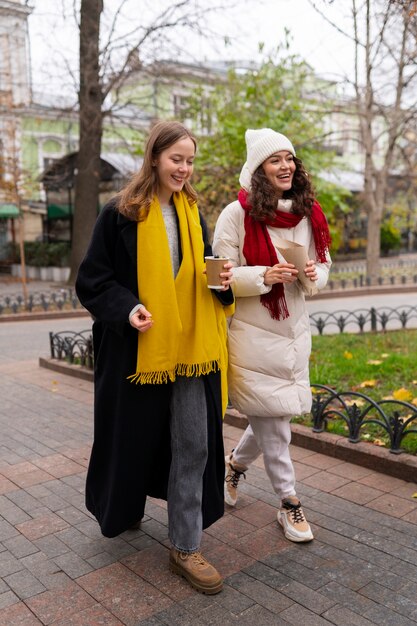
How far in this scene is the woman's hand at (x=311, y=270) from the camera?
10.0ft

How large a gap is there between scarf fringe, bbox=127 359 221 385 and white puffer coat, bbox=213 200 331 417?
33 centimetres

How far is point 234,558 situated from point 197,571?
0.34 metres

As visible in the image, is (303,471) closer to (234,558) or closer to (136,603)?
(234,558)

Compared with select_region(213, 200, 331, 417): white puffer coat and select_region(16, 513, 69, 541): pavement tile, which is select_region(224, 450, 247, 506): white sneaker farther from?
select_region(16, 513, 69, 541): pavement tile

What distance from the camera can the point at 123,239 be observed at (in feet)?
9.16

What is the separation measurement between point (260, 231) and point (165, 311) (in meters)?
0.73

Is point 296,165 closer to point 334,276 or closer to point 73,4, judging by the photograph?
point 73,4

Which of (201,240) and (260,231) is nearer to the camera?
(201,240)

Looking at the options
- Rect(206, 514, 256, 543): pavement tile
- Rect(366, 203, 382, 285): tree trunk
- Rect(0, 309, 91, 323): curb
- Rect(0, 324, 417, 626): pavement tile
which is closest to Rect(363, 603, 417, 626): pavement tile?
Rect(0, 324, 417, 626): pavement tile

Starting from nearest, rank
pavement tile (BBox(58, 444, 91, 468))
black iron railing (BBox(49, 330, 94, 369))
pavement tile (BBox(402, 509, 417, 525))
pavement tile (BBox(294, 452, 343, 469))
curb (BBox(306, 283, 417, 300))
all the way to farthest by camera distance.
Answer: pavement tile (BBox(402, 509, 417, 525))
pavement tile (BBox(294, 452, 343, 469))
pavement tile (BBox(58, 444, 91, 468))
black iron railing (BBox(49, 330, 94, 369))
curb (BBox(306, 283, 417, 300))

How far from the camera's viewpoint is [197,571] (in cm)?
281

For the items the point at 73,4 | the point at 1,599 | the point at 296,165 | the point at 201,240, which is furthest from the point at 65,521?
the point at 73,4

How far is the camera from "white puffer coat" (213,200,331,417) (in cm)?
315

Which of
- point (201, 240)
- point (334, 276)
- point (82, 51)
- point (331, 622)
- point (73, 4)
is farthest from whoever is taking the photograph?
point (334, 276)
